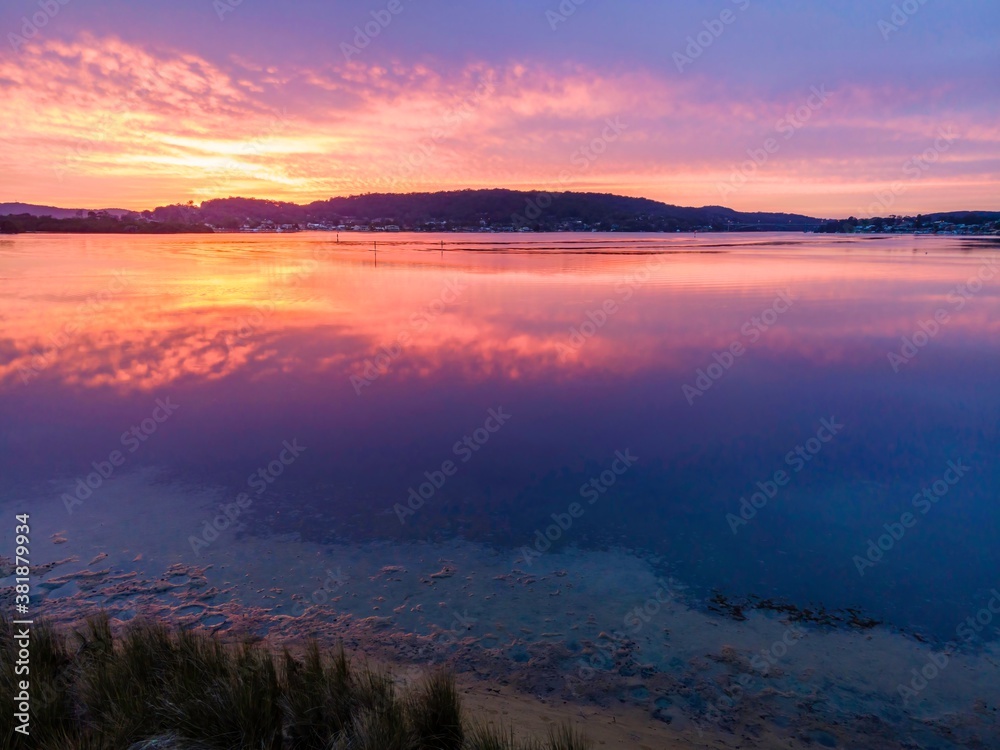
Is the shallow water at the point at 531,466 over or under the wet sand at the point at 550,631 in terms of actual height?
over

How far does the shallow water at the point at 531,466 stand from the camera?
469 centimetres

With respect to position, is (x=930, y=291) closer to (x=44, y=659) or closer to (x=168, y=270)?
(x=44, y=659)

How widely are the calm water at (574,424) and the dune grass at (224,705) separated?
1862 millimetres

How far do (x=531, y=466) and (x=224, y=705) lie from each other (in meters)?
4.14

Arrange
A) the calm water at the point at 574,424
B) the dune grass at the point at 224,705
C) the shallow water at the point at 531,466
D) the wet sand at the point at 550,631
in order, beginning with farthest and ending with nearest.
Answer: the calm water at the point at 574,424 → the shallow water at the point at 531,466 → the wet sand at the point at 550,631 → the dune grass at the point at 224,705

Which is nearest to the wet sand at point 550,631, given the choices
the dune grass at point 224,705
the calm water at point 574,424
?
the calm water at point 574,424

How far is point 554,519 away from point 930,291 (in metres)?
20.4

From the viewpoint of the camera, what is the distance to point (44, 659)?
12.0 feet

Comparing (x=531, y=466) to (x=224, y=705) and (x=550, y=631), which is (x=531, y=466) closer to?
(x=550, y=631)

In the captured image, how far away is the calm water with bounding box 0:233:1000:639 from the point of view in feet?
17.9

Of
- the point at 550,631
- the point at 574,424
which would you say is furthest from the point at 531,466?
the point at 550,631

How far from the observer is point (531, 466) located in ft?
22.8

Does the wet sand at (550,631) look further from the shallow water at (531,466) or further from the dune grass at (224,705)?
the dune grass at (224,705)

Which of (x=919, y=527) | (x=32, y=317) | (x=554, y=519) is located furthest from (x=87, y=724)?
(x=32, y=317)
